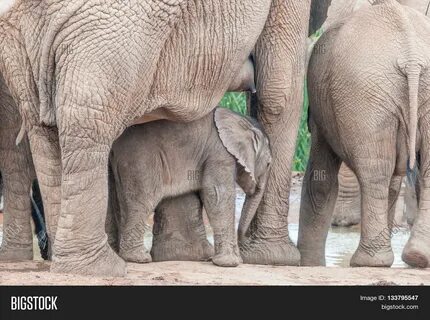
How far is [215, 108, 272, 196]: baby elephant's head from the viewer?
714 cm

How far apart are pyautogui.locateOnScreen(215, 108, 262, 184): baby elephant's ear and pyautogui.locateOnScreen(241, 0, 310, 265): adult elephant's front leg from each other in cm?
37

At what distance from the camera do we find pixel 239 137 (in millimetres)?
7156

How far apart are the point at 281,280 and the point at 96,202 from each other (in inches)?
33.6

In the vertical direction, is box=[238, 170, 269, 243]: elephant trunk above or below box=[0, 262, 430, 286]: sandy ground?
above

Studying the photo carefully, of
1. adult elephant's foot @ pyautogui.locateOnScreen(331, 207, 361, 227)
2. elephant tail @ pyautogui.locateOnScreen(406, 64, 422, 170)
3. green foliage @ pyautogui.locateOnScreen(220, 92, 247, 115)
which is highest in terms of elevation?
green foliage @ pyautogui.locateOnScreen(220, 92, 247, 115)

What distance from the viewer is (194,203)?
7.27 meters

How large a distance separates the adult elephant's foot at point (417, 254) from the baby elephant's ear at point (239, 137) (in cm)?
75

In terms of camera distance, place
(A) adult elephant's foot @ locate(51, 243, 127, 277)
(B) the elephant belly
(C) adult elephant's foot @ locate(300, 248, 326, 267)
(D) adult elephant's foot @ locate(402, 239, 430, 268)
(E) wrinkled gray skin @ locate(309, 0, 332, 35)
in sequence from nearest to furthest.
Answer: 1. (A) adult elephant's foot @ locate(51, 243, 127, 277)
2. (B) the elephant belly
3. (D) adult elephant's foot @ locate(402, 239, 430, 268)
4. (C) adult elephant's foot @ locate(300, 248, 326, 267)
5. (E) wrinkled gray skin @ locate(309, 0, 332, 35)

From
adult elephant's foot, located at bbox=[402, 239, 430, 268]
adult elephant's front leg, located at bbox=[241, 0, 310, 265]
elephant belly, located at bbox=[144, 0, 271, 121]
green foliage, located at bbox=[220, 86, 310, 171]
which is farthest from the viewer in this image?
green foliage, located at bbox=[220, 86, 310, 171]

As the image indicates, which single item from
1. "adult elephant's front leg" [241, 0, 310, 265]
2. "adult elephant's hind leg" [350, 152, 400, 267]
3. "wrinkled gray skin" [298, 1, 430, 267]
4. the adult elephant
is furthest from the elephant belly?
"adult elephant's hind leg" [350, 152, 400, 267]

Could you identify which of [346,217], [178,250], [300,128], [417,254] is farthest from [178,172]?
[300,128]

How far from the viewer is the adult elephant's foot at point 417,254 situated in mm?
7285

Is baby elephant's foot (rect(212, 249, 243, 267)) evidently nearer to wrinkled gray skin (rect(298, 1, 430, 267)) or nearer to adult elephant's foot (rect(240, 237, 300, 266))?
adult elephant's foot (rect(240, 237, 300, 266))
